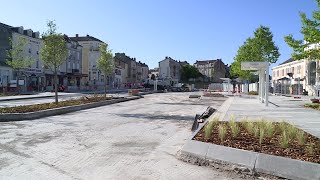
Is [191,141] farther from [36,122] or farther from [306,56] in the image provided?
[306,56]

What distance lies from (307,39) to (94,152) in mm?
15853

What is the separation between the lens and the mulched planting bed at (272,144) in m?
7.48

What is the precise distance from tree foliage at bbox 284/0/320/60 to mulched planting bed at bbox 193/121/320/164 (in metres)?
11.6

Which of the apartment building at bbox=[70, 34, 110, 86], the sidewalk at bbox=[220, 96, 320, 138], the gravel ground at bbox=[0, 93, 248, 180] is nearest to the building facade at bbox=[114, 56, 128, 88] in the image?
the apartment building at bbox=[70, 34, 110, 86]

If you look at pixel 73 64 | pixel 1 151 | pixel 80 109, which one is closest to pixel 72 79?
pixel 73 64

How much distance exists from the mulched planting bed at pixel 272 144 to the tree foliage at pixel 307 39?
1162 centimetres

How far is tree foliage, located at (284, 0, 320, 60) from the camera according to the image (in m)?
20.2

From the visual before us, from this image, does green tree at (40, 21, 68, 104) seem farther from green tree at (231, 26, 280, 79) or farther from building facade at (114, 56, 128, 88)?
building facade at (114, 56, 128, 88)

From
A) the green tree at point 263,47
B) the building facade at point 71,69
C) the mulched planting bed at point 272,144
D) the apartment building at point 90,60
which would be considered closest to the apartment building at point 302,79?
the green tree at point 263,47

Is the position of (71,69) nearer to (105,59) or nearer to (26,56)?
(26,56)

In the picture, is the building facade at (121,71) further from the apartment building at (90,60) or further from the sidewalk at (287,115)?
the sidewalk at (287,115)

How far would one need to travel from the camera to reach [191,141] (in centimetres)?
907

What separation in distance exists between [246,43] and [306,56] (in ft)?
118

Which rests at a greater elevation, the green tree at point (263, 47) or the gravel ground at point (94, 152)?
the green tree at point (263, 47)
